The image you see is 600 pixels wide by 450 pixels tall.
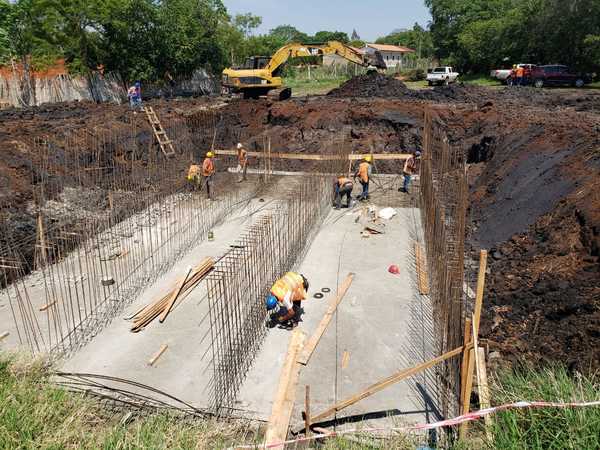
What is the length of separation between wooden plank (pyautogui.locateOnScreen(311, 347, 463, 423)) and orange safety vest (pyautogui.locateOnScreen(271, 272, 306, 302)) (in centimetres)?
187

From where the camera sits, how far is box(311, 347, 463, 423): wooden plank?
14.6 ft

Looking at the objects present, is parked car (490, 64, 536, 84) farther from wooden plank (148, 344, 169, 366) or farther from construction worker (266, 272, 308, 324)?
wooden plank (148, 344, 169, 366)

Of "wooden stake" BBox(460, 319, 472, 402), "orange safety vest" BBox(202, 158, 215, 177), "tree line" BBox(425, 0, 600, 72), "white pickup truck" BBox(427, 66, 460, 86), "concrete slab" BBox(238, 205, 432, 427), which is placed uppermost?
"tree line" BBox(425, 0, 600, 72)

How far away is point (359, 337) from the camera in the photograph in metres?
7.07

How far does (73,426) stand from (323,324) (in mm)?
3743

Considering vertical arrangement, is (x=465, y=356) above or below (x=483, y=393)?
above

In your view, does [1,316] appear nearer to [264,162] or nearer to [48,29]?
[264,162]

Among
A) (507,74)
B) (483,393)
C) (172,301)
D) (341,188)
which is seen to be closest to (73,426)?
(172,301)

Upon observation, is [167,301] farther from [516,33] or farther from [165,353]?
[516,33]

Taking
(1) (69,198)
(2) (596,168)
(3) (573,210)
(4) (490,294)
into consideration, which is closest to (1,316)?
(1) (69,198)

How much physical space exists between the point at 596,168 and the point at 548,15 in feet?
101

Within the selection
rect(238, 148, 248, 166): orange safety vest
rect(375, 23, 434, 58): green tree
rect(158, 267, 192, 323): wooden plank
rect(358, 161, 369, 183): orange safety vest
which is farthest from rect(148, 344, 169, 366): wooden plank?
rect(375, 23, 434, 58): green tree

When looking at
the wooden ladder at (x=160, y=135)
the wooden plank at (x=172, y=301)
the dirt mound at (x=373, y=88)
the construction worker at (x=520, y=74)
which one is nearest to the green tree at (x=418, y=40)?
the construction worker at (x=520, y=74)

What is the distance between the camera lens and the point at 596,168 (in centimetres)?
928
